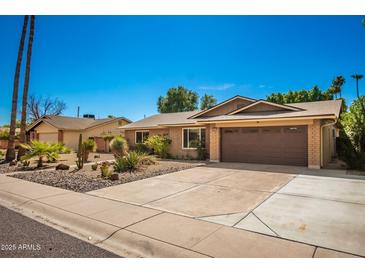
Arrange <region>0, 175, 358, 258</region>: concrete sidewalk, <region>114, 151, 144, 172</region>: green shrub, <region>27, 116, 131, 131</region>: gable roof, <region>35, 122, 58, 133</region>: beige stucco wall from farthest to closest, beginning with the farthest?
1. <region>35, 122, 58, 133</region>: beige stucco wall
2. <region>27, 116, 131, 131</region>: gable roof
3. <region>114, 151, 144, 172</region>: green shrub
4. <region>0, 175, 358, 258</region>: concrete sidewalk

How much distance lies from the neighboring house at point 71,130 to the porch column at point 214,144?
13.8 meters

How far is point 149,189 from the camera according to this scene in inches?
283

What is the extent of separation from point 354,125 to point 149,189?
11.6 meters

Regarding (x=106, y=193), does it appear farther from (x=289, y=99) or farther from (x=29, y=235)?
(x=289, y=99)

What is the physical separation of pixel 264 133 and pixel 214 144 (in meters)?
3.30

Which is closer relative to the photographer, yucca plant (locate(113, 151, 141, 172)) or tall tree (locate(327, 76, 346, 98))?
yucca plant (locate(113, 151, 141, 172))

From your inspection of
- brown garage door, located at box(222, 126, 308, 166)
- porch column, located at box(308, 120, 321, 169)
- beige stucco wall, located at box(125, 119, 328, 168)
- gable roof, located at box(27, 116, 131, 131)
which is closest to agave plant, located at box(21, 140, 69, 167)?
beige stucco wall, located at box(125, 119, 328, 168)

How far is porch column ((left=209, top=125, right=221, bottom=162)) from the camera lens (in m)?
14.8

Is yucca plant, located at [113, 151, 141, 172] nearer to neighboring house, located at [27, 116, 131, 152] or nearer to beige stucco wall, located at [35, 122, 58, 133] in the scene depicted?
neighboring house, located at [27, 116, 131, 152]

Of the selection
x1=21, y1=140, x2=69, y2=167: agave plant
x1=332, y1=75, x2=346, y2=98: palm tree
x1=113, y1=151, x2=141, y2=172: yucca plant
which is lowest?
x1=113, y1=151, x2=141, y2=172: yucca plant

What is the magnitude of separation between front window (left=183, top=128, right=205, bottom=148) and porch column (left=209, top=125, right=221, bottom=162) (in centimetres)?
134


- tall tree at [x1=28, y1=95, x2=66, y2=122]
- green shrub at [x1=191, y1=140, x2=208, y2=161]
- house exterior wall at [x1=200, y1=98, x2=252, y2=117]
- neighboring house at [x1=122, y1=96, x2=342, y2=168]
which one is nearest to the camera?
neighboring house at [x1=122, y1=96, x2=342, y2=168]
